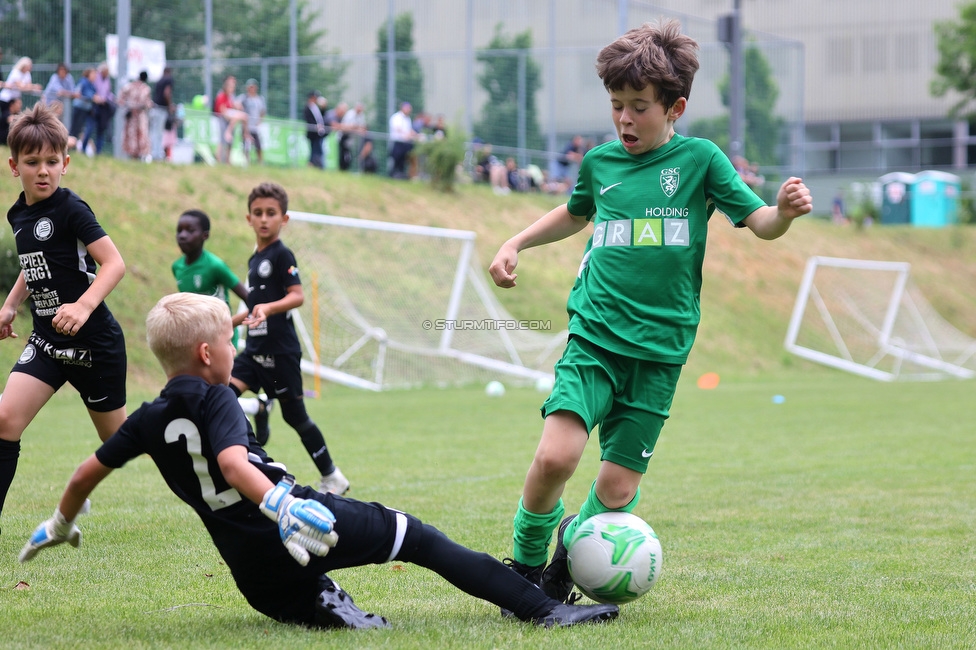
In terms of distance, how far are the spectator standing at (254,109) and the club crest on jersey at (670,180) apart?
1856cm

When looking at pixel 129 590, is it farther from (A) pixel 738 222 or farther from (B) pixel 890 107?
(B) pixel 890 107

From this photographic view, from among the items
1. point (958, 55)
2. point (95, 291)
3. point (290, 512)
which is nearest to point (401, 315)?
point (95, 291)

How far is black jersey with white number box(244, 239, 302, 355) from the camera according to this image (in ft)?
23.6

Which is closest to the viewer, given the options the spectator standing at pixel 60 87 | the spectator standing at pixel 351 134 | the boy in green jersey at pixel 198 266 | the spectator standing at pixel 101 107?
the boy in green jersey at pixel 198 266

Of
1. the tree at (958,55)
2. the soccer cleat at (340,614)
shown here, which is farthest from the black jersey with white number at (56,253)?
the tree at (958,55)

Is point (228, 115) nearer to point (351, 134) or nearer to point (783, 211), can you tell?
point (351, 134)

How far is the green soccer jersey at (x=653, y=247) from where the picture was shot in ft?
12.7

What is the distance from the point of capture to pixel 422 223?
22.9m

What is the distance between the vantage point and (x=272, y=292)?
7.23 metres

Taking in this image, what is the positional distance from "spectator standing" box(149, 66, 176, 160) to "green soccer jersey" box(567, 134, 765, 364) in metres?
16.6

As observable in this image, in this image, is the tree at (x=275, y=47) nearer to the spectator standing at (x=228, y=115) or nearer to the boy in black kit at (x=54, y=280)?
the spectator standing at (x=228, y=115)

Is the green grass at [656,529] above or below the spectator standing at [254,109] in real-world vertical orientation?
below

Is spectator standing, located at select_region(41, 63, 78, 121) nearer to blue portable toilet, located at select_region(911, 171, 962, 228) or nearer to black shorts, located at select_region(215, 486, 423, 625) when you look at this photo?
black shorts, located at select_region(215, 486, 423, 625)

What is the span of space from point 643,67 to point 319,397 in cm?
1173
